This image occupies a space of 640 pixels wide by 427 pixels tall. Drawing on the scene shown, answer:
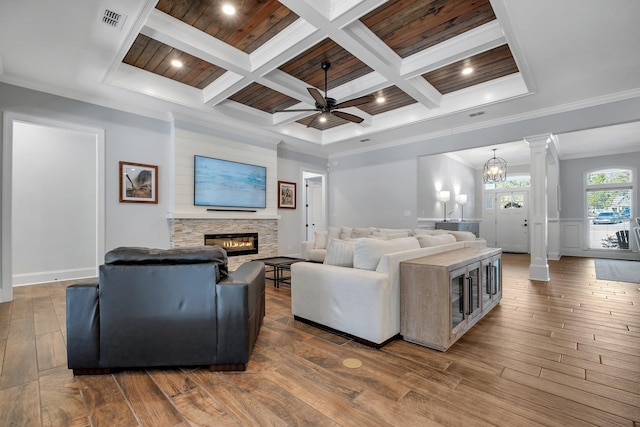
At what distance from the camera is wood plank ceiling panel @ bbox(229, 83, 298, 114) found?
4574 mm

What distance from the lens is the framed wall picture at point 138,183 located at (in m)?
4.53

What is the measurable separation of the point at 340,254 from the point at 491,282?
70.7 inches

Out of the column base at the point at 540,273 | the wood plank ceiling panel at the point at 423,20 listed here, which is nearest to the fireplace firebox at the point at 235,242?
the wood plank ceiling panel at the point at 423,20

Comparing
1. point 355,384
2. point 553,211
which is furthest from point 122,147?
point 553,211

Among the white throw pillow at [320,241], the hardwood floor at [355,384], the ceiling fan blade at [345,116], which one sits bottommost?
the hardwood floor at [355,384]

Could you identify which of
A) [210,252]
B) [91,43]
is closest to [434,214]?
[210,252]

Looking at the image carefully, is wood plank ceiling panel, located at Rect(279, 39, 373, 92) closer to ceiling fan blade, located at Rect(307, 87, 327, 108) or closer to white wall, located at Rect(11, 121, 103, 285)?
ceiling fan blade, located at Rect(307, 87, 327, 108)

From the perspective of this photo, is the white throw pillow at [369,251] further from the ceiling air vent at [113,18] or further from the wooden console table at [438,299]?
the ceiling air vent at [113,18]

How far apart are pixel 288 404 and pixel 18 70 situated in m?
4.79

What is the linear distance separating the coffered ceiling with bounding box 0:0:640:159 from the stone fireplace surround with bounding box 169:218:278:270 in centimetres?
179

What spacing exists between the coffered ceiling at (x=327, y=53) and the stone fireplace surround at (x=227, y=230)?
1.79 metres

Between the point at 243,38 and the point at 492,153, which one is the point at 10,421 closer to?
the point at 243,38

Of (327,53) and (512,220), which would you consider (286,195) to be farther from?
(512,220)

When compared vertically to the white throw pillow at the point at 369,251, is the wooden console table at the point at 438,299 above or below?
below
